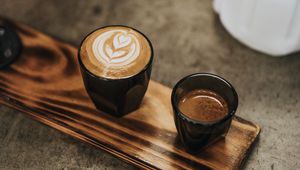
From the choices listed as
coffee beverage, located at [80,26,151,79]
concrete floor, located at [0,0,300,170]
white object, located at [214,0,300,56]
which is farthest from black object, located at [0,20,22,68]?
white object, located at [214,0,300,56]

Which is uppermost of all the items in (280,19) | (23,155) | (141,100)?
(280,19)

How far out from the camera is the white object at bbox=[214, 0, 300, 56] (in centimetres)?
102

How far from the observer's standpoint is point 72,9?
1296 mm

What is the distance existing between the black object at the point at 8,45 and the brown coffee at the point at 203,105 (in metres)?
0.47

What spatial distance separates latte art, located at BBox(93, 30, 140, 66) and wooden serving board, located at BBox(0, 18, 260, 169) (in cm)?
15

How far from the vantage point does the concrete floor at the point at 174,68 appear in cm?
94

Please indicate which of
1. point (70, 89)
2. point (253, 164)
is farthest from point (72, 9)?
point (253, 164)

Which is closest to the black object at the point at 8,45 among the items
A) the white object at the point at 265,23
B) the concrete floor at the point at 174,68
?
the concrete floor at the point at 174,68

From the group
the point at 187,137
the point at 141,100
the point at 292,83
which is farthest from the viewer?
the point at 292,83

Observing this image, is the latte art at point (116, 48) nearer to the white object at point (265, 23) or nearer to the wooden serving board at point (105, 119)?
the wooden serving board at point (105, 119)

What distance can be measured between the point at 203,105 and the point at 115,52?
8.6 inches

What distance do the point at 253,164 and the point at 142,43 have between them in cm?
37

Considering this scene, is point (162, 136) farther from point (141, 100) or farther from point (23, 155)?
point (23, 155)

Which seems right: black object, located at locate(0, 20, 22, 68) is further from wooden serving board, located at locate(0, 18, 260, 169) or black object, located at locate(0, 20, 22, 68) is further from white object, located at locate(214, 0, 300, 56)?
white object, located at locate(214, 0, 300, 56)
